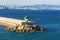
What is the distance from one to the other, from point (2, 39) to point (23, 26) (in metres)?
4.56

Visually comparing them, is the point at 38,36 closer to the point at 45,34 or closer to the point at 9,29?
the point at 45,34

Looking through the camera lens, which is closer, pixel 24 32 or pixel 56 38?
pixel 56 38

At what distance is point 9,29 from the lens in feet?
105

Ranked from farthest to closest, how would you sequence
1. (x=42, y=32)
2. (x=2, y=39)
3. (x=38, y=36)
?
(x=42, y=32), (x=38, y=36), (x=2, y=39)

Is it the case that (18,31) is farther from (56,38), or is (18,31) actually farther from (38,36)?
(56,38)

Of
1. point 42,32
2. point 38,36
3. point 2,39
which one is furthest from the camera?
point 42,32

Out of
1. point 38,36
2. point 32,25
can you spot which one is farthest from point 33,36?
point 32,25

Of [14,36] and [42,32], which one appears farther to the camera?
[42,32]

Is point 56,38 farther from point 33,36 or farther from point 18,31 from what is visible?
point 18,31

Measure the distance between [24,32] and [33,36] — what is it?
207 centimetres

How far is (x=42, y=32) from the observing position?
30.3m

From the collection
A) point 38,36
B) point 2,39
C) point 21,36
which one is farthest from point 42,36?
point 2,39


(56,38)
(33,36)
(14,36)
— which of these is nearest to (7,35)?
(14,36)

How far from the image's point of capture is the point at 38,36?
28.4 meters
